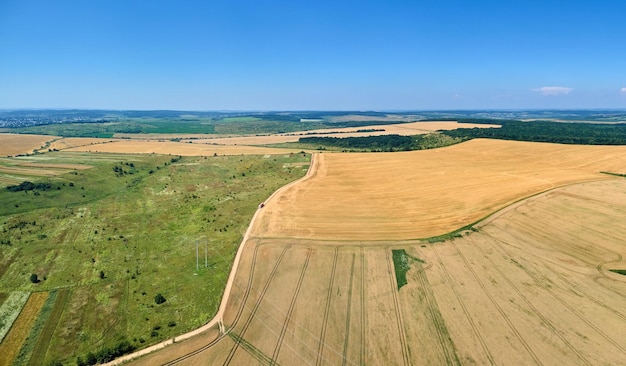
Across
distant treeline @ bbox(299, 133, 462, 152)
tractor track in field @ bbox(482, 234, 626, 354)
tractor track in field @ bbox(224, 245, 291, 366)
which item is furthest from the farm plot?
distant treeline @ bbox(299, 133, 462, 152)

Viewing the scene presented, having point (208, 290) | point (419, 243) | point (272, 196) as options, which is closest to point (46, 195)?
point (272, 196)

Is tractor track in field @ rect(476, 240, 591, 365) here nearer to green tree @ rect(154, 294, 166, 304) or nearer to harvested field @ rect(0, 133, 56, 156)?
green tree @ rect(154, 294, 166, 304)

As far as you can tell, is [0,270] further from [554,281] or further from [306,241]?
[554,281]

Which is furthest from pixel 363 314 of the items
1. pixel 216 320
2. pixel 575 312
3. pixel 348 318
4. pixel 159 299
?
pixel 159 299

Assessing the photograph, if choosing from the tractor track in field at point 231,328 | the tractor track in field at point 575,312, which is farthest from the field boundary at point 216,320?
the tractor track in field at point 575,312

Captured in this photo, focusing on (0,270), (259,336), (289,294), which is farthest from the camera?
(0,270)

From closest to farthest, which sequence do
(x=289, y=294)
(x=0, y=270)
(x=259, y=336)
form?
(x=259, y=336)
(x=289, y=294)
(x=0, y=270)

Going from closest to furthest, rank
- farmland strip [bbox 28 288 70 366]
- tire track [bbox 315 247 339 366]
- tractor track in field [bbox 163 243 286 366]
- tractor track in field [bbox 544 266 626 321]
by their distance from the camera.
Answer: tire track [bbox 315 247 339 366], tractor track in field [bbox 163 243 286 366], farmland strip [bbox 28 288 70 366], tractor track in field [bbox 544 266 626 321]
